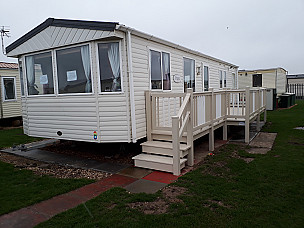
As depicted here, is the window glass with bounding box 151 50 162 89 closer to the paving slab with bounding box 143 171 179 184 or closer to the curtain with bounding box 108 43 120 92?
the curtain with bounding box 108 43 120 92

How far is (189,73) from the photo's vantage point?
802 centimetres

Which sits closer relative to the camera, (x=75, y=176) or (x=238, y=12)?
(x=75, y=176)

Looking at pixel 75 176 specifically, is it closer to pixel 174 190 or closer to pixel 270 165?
pixel 174 190

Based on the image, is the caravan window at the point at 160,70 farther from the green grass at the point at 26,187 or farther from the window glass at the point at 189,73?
the green grass at the point at 26,187

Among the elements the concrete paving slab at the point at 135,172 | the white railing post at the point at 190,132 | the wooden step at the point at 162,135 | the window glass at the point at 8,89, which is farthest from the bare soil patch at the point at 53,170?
the window glass at the point at 8,89

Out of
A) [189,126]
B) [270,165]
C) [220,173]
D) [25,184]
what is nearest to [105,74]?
[189,126]

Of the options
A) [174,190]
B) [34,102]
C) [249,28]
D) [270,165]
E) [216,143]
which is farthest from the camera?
[249,28]

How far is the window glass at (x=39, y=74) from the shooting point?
5992 millimetres

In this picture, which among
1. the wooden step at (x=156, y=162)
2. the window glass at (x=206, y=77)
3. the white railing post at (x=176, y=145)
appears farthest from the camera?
the window glass at (x=206, y=77)

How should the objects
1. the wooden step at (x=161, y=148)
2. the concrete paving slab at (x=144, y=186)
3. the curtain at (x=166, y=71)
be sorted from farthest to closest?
the curtain at (x=166, y=71) → the wooden step at (x=161, y=148) → the concrete paving slab at (x=144, y=186)

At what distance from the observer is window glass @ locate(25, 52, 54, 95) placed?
19.7ft

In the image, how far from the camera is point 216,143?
715 cm

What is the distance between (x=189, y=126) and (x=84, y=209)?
2673mm

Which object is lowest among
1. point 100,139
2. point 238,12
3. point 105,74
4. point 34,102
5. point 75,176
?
point 75,176
